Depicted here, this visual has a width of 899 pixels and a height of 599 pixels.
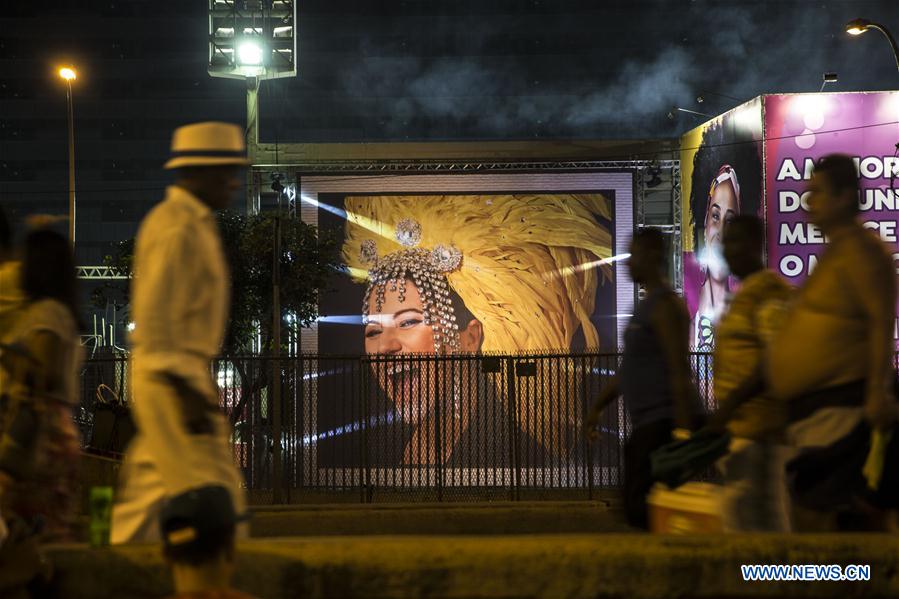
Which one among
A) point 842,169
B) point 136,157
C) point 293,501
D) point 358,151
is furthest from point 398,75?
point 842,169

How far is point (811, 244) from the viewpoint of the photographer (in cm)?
1819

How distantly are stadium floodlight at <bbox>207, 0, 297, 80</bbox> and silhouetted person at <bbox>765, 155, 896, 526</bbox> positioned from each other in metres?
21.3

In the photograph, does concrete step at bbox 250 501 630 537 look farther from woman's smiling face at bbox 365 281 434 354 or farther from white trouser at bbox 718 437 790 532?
woman's smiling face at bbox 365 281 434 354

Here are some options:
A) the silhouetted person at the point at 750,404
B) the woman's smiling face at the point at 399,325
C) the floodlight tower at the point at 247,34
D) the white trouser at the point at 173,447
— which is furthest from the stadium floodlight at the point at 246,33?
the white trouser at the point at 173,447

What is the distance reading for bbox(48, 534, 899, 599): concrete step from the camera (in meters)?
4.34

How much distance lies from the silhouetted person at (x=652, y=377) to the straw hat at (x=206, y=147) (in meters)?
2.51

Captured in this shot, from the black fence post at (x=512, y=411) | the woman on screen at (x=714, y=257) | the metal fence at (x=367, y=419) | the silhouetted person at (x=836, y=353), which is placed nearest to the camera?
the silhouetted person at (x=836, y=353)

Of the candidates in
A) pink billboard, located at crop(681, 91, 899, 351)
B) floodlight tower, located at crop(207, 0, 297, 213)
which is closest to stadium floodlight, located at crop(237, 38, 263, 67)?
floodlight tower, located at crop(207, 0, 297, 213)

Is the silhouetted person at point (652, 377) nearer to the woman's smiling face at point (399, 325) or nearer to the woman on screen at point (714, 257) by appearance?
the woman on screen at point (714, 257)

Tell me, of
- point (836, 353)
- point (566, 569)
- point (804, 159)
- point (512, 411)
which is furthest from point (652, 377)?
point (804, 159)

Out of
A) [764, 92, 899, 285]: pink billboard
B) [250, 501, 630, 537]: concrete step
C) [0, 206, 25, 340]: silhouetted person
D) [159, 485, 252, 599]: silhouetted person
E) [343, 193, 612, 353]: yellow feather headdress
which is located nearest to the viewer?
[159, 485, 252, 599]: silhouetted person

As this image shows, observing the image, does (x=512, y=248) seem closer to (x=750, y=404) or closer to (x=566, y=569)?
(x=750, y=404)

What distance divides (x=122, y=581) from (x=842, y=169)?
3548mm

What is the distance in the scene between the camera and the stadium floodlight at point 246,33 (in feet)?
81.5
